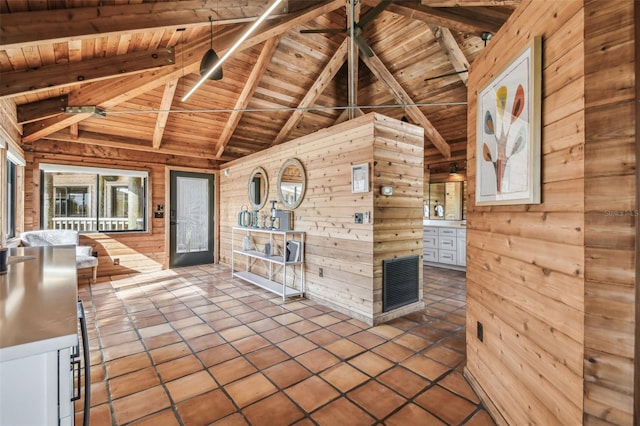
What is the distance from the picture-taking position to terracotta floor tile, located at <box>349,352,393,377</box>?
7.89ft

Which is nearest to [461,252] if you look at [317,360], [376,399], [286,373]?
[317,360]

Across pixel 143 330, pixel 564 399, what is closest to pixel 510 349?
pixel 564 399

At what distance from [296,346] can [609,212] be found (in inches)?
96.2

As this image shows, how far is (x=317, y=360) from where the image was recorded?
2551mm

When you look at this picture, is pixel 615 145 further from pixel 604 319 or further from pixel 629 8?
pixel 604 319

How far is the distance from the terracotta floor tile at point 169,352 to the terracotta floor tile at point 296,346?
0.84 m

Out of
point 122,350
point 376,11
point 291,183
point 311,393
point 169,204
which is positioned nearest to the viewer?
point 311,393

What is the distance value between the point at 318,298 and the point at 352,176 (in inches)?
67.4

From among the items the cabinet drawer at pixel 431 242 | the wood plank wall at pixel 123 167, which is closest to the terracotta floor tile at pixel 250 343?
the wood plank wall at pixel 123 167

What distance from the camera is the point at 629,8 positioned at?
111 centimetres

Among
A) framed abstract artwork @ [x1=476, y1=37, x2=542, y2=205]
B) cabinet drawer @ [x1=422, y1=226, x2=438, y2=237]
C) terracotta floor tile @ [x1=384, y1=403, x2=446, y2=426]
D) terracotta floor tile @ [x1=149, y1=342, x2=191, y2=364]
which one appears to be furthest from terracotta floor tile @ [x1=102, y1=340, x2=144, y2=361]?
cabinet drawer @ [x1=422, y1=226, x2=438, y2=237]

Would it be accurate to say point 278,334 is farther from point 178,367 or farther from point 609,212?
point 609,212

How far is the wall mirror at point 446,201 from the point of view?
6926 mm

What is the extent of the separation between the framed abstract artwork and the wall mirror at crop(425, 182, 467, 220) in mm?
5267
